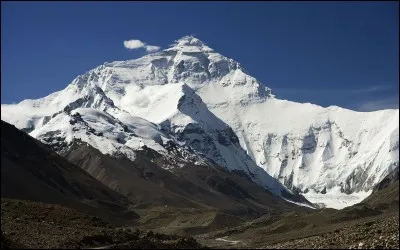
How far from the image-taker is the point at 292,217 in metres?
155

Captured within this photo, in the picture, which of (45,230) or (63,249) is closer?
(63,249)

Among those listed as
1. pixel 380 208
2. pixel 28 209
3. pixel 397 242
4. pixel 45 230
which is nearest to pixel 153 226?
pixel 380 208

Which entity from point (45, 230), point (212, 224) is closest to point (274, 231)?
point (212, 224)

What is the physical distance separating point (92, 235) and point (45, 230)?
5.54 meters

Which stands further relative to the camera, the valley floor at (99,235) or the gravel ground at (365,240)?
the valley floor at (99,235)

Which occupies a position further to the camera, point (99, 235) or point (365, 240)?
point (99, 235)

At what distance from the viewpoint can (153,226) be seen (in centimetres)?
19550

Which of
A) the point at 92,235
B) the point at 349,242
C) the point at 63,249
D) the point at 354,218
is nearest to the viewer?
the point at 349,242

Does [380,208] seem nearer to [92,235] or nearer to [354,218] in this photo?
[354,218]

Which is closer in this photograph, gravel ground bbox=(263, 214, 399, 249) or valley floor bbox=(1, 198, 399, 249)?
gravel ground bbox=(263, 214, 399, 249)

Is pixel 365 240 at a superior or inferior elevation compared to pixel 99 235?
superior

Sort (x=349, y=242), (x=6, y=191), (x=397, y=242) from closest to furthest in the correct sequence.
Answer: (x=397, y=242)
(x=349, y=242)
(x=6, y=191)

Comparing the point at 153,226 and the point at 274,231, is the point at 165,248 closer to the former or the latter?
the point at 274,231

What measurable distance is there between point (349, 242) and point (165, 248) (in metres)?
17.9
